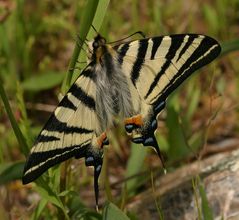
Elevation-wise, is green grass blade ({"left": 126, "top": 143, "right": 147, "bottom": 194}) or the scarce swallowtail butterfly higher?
the scarce swallowtail butterfly

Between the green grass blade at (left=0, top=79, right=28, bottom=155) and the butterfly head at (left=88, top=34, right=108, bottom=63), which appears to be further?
the butterfly head at (left=88, top=34, right=108, bottom=63)

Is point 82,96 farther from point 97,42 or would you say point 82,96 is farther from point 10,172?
point 10,172

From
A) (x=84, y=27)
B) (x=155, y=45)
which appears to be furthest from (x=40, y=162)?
(x=155, y=45)

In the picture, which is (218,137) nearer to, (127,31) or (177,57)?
(127,31)

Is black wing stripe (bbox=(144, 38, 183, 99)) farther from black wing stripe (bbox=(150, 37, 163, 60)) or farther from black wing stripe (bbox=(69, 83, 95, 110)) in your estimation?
black wing stripe (bbox=(69, 83, 95, 110))

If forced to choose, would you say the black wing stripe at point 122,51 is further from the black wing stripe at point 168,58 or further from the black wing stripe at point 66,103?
the black wing stripe at point 66,103

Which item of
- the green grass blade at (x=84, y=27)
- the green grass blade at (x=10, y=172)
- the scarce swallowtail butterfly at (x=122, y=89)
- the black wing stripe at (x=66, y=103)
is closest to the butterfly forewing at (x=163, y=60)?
the scarce swallowtail butterfly at (x=122, y=89)

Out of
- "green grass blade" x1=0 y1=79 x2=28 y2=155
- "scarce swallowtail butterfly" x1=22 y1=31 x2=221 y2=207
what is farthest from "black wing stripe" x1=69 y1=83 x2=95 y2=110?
"green grass blade" x1=0 y1=79 x2=28 y2=155
